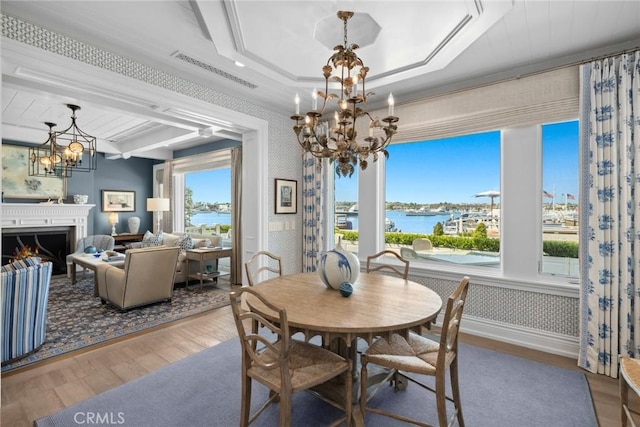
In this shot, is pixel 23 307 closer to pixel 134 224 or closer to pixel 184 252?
pixel 184 252

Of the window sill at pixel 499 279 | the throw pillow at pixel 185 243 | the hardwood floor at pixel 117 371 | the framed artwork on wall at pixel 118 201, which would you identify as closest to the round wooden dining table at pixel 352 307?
the window sill at pixel 499 279

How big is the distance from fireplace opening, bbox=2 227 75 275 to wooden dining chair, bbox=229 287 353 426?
616cm

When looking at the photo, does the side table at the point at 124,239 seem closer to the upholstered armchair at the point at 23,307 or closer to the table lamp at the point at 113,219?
the table lamp at the point at 113,219

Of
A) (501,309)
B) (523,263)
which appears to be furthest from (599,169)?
(501,309)

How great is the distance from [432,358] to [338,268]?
2.60 feet

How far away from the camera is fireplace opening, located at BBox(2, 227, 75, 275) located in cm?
580

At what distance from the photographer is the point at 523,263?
3.06 m

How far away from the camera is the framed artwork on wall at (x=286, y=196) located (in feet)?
13.9

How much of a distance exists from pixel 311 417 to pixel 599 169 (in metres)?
2.90

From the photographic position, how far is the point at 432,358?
6.06 ft

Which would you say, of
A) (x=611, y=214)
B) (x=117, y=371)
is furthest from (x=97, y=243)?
(x=611, y=214)

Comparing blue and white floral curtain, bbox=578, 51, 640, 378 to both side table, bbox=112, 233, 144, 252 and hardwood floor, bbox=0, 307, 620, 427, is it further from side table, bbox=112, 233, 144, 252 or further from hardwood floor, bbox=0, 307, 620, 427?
side table, bbox=112, 233, 144, 252

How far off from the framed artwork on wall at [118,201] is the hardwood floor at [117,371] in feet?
16.6

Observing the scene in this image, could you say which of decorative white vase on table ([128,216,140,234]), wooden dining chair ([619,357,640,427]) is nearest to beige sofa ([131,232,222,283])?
decorative white vase on table ([128,216,140,234])
